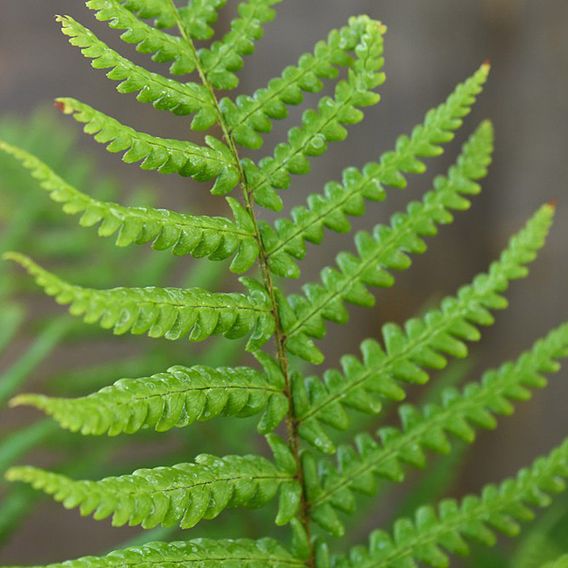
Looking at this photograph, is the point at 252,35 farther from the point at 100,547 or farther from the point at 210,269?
the point at 100,547

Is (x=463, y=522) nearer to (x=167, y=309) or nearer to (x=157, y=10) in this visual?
(x=167, y=309)

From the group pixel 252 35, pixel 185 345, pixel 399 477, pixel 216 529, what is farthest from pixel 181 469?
pixel 185 345

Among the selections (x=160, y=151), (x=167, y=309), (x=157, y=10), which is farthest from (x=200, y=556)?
(x=157, y=10)

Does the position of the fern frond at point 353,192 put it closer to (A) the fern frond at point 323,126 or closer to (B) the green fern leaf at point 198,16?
(A) the fern frond at point 323,126

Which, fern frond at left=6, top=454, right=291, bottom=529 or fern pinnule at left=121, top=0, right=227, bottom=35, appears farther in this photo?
fern pinnule at left=121, top=0, right=227, bottom=35

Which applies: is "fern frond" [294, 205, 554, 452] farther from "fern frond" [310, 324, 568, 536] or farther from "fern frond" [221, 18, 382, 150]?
"fern frond" [221, 18, 382, 150]

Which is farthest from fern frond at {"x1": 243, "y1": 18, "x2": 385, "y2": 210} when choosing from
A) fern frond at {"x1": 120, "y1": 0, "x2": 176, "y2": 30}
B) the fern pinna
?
fern frond at {"x1": 120, "y1": 0, "x2": 176, "y2": 30}

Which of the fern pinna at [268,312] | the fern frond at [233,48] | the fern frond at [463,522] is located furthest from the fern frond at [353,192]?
the fern frond at [463,522]
